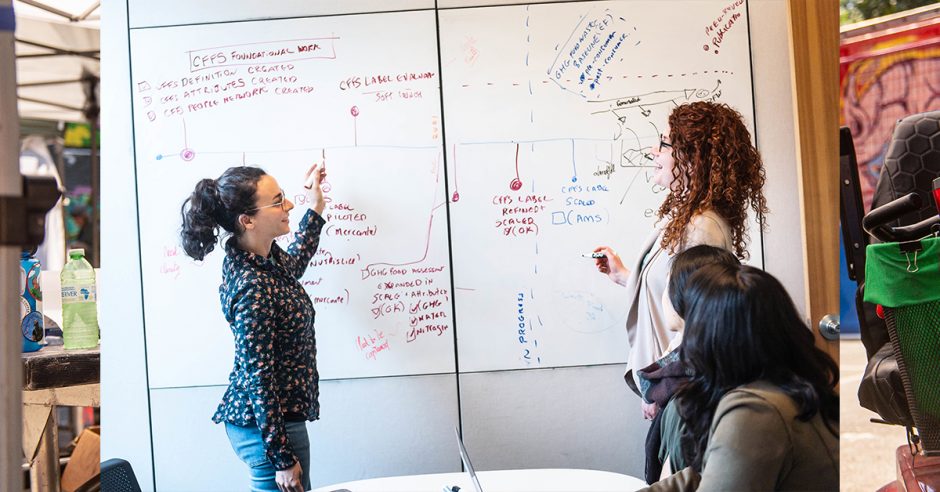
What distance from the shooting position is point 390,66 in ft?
5.67

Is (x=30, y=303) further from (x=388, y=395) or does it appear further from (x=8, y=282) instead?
(x=388, y=395)

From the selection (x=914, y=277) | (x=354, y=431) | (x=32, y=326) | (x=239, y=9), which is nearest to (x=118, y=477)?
(x=32, y=326)

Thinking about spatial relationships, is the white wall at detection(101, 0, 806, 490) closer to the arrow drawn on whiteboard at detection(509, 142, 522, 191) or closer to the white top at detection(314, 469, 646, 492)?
the white top at detection(314, 469, 646, 492)

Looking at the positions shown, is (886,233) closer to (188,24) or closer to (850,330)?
(850,330)

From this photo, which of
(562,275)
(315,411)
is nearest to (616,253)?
(562,275)

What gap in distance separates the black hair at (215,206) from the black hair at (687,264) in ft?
3.12

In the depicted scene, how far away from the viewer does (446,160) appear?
1.73 m

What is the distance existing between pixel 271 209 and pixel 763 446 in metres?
1.17

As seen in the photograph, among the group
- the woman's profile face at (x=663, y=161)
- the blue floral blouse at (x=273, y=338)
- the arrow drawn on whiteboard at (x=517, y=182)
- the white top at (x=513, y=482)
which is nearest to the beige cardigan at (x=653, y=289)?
the woman's profile face at (x=663, y=161)

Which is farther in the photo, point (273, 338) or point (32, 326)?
point (273, 338)

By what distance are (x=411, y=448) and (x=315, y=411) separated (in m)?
0.23

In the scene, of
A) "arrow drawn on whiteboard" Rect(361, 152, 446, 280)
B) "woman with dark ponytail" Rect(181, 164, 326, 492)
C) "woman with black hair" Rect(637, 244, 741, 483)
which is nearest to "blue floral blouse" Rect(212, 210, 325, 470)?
"woman with dark ponytail" Rect(181, 164, 326, 492)

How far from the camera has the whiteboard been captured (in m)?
1.72

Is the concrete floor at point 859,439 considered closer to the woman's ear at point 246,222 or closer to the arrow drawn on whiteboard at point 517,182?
the arrow drawn on whiteboard at point 517,182
